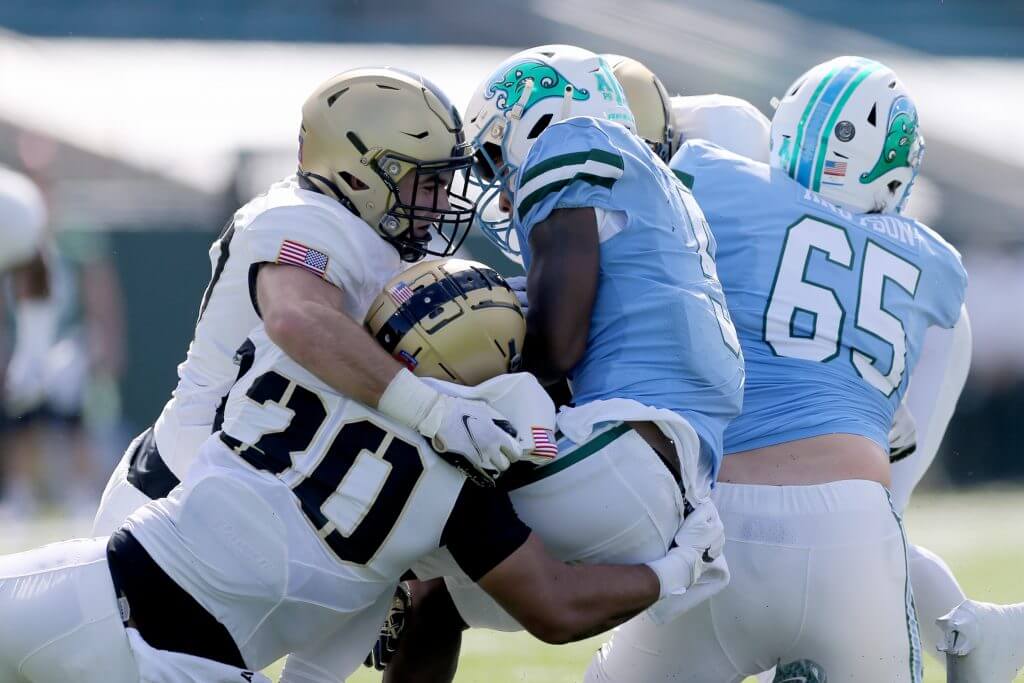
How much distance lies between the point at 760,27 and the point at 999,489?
8.16m

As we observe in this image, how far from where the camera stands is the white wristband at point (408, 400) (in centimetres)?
287

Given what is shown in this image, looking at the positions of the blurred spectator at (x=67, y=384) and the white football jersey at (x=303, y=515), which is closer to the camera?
the white football jersey at (x=303, y=515)

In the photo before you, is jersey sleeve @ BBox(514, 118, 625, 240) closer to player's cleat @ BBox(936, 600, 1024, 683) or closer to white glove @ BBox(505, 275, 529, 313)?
white glove @ BBox(505, 275, 529, 313)

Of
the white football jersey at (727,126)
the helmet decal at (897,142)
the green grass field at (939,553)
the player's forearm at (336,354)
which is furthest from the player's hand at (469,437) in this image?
the green grass field at (939,553)

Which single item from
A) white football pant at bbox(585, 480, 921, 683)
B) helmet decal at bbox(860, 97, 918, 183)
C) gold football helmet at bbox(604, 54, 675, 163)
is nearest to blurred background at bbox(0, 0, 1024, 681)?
white football pant at bbox(585, 480, 921, 683)

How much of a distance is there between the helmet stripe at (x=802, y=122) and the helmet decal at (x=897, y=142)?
19 cm

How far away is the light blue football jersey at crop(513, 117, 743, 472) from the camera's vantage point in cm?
323

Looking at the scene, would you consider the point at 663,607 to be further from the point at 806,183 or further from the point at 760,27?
the point at 760,27

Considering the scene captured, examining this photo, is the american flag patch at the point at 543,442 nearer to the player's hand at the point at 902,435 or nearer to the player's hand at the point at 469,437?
the player's hand at the point at 469,437

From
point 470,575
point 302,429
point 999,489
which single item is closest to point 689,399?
point 470,575

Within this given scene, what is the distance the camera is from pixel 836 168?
385cm

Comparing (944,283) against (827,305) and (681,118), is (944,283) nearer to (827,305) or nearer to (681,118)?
(827,305)

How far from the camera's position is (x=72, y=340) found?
10.4 m

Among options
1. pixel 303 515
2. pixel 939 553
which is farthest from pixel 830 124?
pixel 939 553
